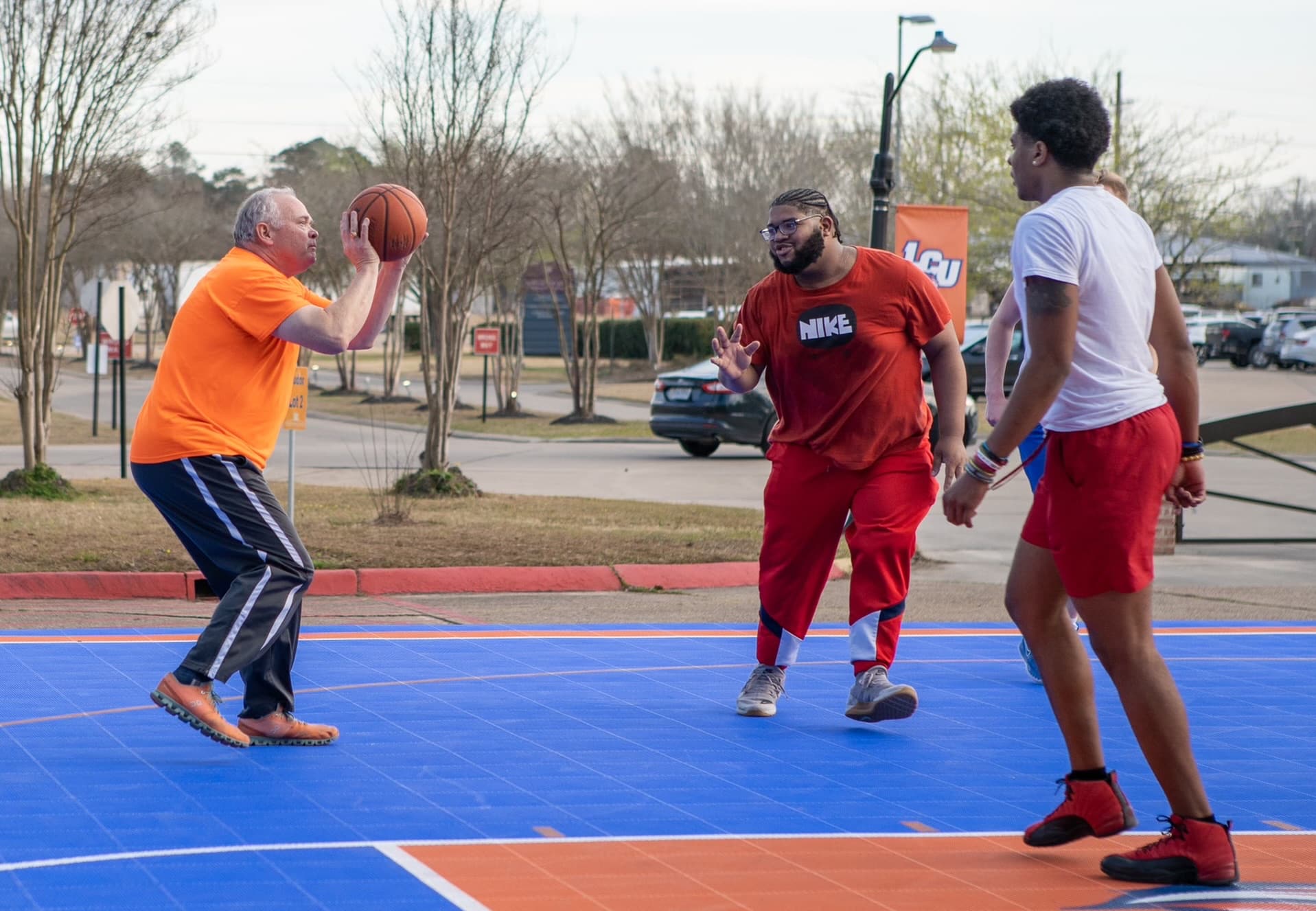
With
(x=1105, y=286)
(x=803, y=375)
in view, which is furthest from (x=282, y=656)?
(x=1105, y=286)

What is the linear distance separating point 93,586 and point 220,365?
18.7ft

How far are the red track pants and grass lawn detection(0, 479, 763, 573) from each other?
5178mm

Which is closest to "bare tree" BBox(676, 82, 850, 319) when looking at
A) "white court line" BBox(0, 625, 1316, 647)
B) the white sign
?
the white sign

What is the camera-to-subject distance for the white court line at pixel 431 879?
13.8ft

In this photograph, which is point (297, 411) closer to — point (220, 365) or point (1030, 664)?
point (1030, 664)

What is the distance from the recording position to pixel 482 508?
16.2 meters

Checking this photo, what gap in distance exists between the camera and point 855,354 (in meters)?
6.61

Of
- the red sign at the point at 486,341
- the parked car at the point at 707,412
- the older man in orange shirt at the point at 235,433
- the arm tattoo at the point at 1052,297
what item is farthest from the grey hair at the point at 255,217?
the red sign at the point at 486,341

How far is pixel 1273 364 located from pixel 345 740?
55124mm

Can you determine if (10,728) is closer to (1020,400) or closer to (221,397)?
(221,397)

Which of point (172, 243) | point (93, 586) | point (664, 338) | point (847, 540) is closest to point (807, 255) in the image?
point (847, 540)

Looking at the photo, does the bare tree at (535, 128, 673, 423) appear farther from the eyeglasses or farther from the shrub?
the eyeglasses

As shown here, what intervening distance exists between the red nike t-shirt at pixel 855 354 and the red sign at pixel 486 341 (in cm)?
3001

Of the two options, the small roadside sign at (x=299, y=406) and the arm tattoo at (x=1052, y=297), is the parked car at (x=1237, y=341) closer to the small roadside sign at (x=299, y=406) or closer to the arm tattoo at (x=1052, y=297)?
the small roadside sign at (x=299, y=406)
